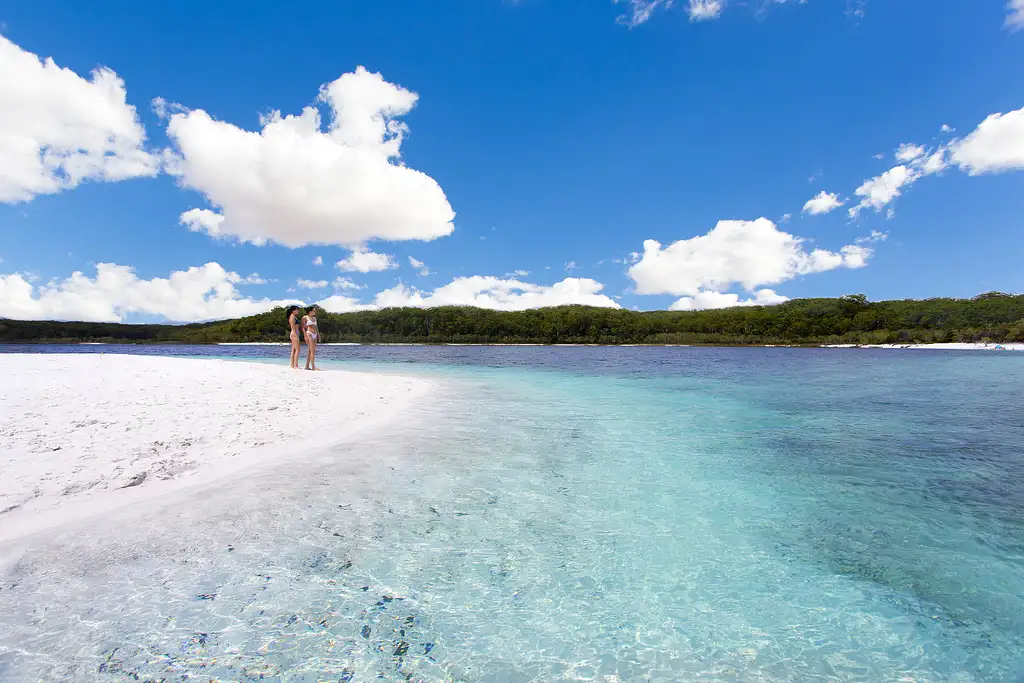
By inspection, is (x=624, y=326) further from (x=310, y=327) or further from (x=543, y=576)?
(x=543, y=576)

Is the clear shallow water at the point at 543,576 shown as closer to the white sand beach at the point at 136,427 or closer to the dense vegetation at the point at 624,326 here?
the white sand beach at the point at 136,427

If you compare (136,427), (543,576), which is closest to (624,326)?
(136,427)

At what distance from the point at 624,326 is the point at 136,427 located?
163226 millimetres

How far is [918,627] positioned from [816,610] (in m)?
0.68

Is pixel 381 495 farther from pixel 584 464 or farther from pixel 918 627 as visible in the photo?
pixel 918 627

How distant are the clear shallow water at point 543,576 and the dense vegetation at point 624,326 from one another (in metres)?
139

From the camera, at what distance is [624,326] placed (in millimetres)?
164375

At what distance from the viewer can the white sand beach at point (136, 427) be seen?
5703mm

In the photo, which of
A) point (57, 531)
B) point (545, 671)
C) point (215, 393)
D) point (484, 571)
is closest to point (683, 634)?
point (545, 671)

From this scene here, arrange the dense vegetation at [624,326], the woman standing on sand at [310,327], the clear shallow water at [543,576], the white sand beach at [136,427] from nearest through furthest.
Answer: the clear shallow water at [543,576] → the white sand beach at [136,427] → the woman standing on sand at [310,327] → the dense vegetation at [624,326]

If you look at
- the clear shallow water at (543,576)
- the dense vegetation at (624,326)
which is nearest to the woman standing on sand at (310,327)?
the clear shallow water at (543,576)

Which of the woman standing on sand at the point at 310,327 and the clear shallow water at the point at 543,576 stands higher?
the woman standing on sand at the point at 310,327

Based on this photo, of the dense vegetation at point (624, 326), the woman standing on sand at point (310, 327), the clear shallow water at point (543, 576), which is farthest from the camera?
the dense vegetation at point (624, 326)

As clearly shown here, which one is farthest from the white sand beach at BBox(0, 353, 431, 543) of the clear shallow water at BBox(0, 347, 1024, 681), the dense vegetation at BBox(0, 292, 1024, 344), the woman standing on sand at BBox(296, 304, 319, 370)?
the dense vegetation at BBox(0, 292, 1024, 344)
